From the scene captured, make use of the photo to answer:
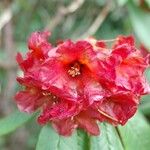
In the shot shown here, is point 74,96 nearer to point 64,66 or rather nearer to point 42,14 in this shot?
point 64,66

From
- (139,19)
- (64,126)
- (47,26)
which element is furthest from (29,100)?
(47,26)

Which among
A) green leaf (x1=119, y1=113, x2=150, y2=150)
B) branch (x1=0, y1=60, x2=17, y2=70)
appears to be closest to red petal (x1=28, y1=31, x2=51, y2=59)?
green leaf (x1=119, y1=113, x2=150, y2=150)

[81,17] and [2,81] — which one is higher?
[2,81]

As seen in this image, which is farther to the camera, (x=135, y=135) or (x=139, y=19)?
(x=139, y=19)

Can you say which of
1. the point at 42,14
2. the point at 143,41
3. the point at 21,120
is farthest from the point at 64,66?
the point at 42,14

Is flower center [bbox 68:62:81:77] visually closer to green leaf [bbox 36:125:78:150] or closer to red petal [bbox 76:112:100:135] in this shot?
red petal [bbox 76:112:100:135]

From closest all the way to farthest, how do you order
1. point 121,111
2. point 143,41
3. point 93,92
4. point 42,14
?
1. point 93,92
2. point 121,111
3. point 143,41
4. point 42,14

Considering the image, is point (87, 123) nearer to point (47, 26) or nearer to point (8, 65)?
point (8, 65)
